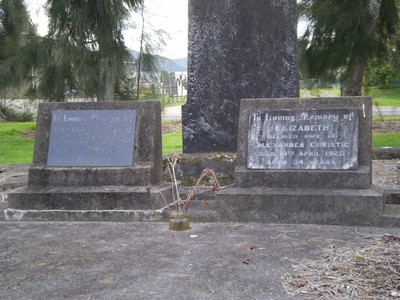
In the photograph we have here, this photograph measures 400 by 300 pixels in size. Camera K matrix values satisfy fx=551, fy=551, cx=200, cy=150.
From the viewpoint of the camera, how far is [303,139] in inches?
193

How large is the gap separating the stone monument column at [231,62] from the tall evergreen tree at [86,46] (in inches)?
220

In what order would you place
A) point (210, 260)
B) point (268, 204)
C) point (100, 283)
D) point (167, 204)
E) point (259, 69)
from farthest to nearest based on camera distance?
point (259, 69) → point (167, 204) → point (268, 204) → point (210, 260) → point (100, 283)

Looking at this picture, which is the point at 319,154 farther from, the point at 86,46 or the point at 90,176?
the point at 86,46

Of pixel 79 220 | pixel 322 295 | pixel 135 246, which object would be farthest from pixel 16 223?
pixel 322 295

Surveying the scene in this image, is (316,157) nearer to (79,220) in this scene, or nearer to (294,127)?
(294,127)

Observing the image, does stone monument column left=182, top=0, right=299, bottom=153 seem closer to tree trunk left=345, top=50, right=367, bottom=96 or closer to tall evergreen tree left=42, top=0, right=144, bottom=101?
tall evergreen tree left=42, top=0, right=144, bottom=101

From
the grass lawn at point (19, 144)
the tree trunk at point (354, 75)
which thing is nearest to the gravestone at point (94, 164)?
the grass lawn at point (19, 144)

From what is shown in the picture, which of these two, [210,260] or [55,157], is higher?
[55,157]

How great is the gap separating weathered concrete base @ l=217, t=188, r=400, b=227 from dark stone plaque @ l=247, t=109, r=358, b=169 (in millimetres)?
261

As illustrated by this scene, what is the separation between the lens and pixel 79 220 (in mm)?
4973

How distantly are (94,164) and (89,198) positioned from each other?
354 millimetres

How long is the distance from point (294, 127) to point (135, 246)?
1.85 m

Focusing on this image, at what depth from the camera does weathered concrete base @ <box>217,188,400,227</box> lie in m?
4.52

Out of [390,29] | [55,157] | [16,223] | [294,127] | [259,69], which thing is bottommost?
[16,223]
